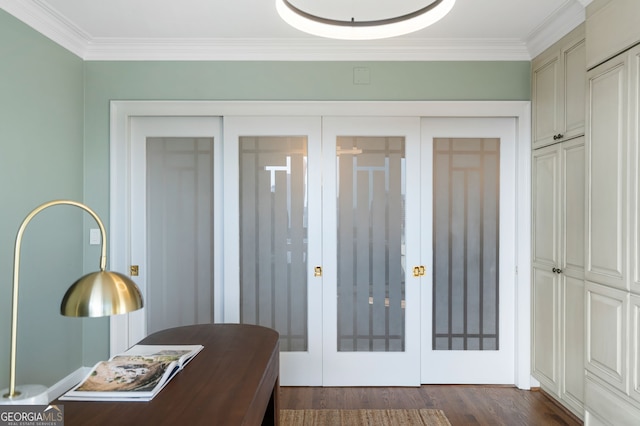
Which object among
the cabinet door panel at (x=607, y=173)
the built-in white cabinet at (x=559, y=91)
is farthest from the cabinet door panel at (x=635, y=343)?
the built-in white cabinet at (x=559, y=91)

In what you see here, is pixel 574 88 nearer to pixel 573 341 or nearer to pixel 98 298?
pixel 573 341

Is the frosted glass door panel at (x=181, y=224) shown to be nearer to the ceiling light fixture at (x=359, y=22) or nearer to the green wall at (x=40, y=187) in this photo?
the green wall at (x=40, y=187)

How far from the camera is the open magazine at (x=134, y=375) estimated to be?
54.6 inches

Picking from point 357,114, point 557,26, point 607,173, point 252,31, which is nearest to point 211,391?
point 607,173

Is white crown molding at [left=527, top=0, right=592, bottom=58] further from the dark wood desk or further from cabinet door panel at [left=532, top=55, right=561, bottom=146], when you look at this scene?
the dark wood desk

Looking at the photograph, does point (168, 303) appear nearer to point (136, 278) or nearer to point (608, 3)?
point (136, 278)

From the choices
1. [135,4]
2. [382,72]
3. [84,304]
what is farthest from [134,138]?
[84,304]

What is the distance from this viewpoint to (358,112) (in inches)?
127

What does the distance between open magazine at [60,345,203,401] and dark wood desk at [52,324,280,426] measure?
3cm

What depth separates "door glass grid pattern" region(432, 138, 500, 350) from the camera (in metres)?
3.29

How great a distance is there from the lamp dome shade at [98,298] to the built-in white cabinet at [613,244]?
7.40 feet

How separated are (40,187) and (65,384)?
1.45 m

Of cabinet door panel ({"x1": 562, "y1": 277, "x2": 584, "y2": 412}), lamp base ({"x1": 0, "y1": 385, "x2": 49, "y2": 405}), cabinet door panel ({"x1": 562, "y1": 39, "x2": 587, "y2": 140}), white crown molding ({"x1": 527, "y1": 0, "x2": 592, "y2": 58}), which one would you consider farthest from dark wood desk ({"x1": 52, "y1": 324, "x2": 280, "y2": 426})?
white crown molding ({"x1": 527, "y1": 0, "x2": 592, "y2": 58})

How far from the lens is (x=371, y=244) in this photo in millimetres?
3291
